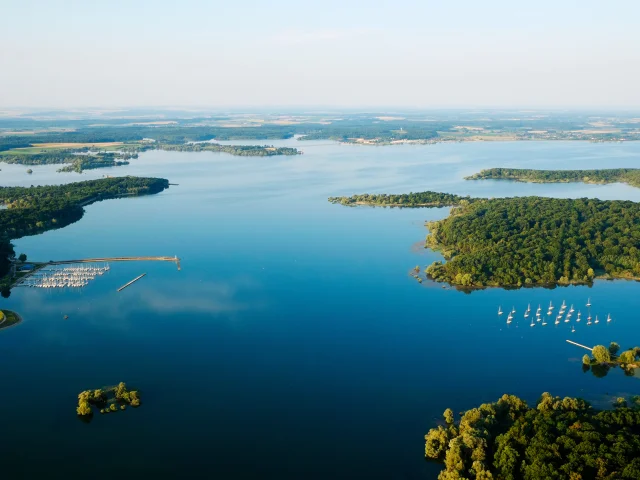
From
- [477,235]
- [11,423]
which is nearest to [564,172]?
[477,235]

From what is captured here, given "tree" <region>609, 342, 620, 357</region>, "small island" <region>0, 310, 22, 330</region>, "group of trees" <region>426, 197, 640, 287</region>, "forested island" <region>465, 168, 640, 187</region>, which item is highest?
"forested island" <region>465, 168, 640, 187</region>

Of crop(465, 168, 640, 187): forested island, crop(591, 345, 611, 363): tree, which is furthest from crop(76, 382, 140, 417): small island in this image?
crop(465, 168, 640, 187): forested island

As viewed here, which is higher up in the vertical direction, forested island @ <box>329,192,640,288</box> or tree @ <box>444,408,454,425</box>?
forested island @ <box>329,192,640,288</box>

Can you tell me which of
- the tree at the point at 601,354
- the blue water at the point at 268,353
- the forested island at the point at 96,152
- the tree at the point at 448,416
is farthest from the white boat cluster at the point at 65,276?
the forested island at the point at 96,152

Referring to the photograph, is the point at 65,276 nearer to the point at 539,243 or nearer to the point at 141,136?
the point at 539,243

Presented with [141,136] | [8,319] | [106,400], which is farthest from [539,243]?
[141,136]

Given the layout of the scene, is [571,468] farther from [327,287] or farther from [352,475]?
[327,287]

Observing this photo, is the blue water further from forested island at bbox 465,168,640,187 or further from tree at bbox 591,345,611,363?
forested island at bbox 465,168,640,187
